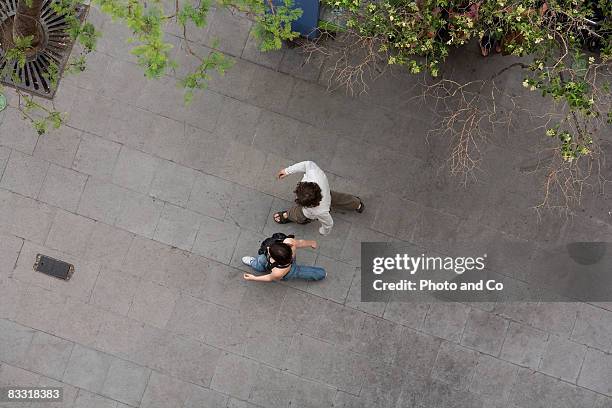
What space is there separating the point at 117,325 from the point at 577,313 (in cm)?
573

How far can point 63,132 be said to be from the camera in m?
7.41

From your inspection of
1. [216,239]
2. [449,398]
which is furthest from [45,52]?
[449,398]

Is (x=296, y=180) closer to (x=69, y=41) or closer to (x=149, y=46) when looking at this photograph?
(x=149, y=46)

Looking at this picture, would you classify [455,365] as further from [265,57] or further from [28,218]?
[28,218]

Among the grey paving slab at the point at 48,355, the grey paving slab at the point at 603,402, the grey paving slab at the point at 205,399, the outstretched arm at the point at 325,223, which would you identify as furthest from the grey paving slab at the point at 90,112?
the grey paving slab at the point at 603,402

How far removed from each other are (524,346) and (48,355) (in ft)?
19.4

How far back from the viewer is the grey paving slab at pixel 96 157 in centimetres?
737

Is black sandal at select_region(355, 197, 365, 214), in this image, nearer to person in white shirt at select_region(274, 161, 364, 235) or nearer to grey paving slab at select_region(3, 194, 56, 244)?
person in white shirt at select_region(274, 161, 364, 235)

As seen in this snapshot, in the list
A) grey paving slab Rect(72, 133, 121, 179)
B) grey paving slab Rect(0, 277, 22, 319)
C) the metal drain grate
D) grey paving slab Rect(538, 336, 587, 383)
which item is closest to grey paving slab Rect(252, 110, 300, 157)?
grey paving slab Rect(72, 133, 121, 179)

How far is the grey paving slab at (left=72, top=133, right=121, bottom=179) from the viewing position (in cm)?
737

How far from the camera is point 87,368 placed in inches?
283

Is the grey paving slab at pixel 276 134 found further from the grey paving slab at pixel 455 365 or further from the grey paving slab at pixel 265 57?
the grey paving slab at pixel 455 365

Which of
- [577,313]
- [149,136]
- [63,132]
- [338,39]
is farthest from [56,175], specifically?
[577,313]

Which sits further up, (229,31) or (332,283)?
(229,31)
